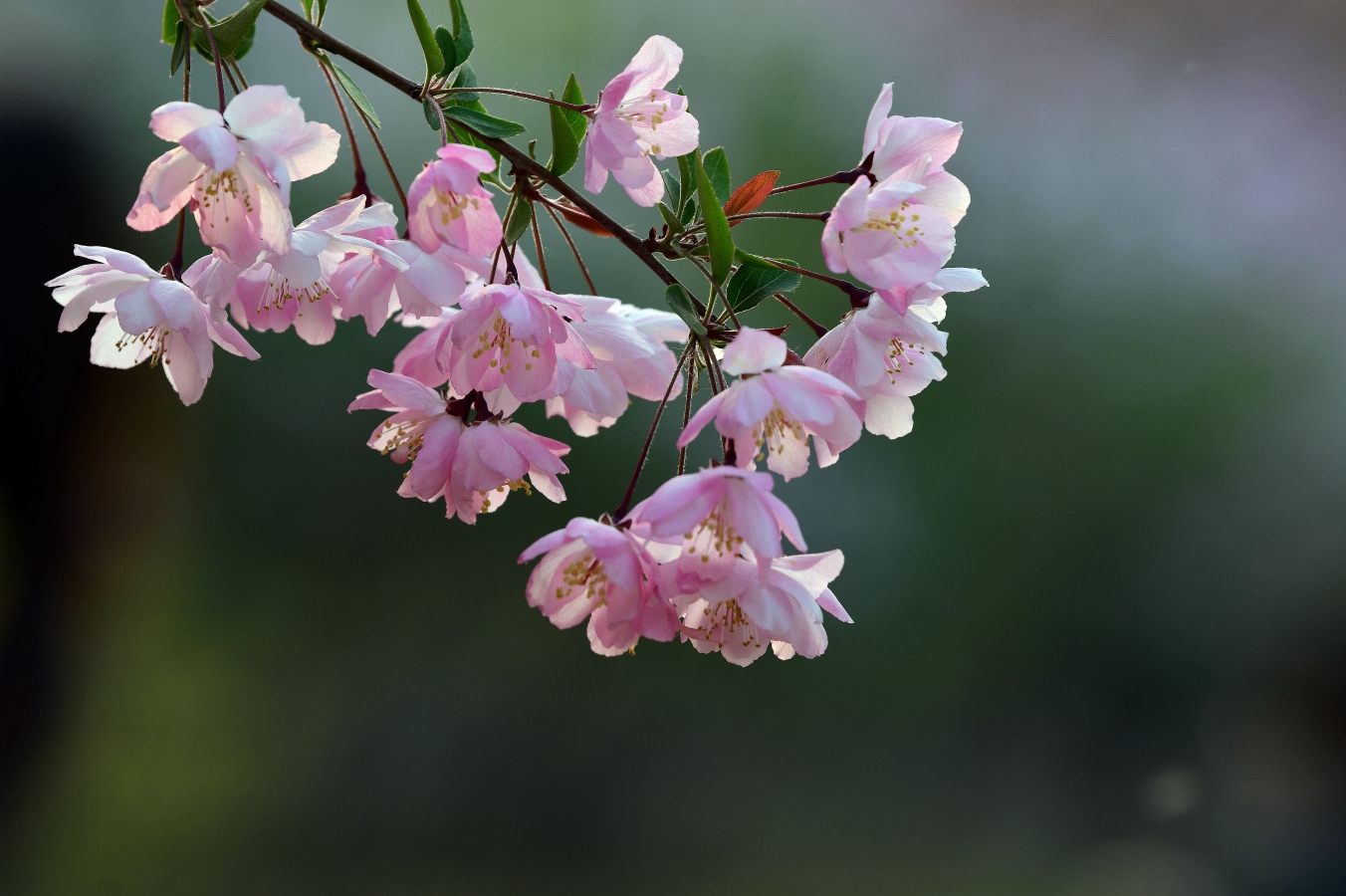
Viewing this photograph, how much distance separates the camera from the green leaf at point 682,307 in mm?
471


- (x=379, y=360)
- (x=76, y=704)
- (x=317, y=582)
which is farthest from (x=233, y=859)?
(x=379, y=360)

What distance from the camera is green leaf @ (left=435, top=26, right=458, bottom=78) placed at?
0.53m

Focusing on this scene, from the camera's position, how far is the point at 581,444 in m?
2.72

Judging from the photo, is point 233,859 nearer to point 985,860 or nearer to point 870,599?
point 870,599

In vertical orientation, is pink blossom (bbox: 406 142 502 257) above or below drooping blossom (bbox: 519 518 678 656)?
above

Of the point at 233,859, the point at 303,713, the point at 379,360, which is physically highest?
the point at 379,360

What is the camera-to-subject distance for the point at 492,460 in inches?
21.0

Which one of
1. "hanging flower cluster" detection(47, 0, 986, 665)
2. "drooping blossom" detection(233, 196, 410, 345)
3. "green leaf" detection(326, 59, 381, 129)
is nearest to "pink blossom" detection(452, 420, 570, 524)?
"hanging flower cluster" detection(47, 0, 986, 665)

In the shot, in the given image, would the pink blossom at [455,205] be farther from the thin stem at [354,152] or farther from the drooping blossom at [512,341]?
the thin stem at [354,152]

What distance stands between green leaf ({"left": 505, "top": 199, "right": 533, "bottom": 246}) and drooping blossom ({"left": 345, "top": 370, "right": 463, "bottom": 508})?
109mm

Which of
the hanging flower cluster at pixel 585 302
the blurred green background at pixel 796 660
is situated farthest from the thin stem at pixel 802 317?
the blurred green background at pixel 796 660

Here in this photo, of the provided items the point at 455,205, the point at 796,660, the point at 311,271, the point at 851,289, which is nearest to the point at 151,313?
the point at 311,271

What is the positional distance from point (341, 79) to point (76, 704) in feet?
10.8

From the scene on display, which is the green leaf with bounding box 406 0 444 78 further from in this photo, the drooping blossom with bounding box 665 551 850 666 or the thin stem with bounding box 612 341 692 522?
the drooping blossom with bounding box 665 551 850 666
